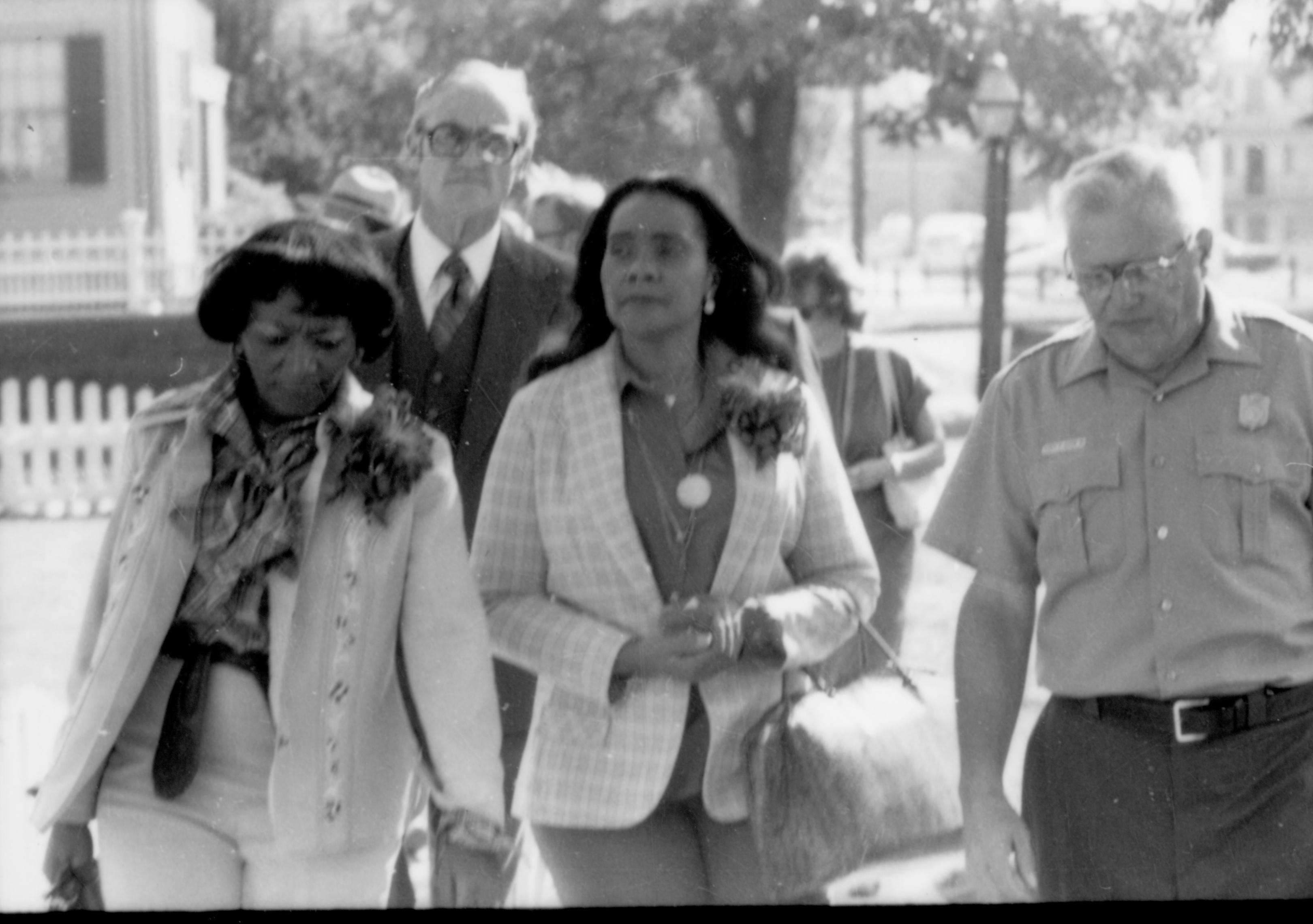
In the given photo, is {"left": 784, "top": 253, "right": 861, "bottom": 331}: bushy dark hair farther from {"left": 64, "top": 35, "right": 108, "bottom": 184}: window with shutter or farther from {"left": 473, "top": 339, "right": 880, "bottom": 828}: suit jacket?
{"left": 64, "top": 35, "right": 108, "bottom": 184}: window with shutter

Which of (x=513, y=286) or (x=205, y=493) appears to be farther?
(x=513, y=286)

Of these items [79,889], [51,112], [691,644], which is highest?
[51,112]

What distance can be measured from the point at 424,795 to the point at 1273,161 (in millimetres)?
1961

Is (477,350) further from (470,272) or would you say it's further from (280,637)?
(280,637)

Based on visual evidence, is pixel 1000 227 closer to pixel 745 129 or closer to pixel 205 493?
pixel 745 129

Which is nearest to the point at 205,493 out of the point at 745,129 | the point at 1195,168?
the point at 745,129

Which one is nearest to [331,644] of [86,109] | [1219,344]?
[86,109]

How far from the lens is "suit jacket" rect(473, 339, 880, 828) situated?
265 centimetres

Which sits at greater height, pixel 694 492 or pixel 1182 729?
pixel 694 492

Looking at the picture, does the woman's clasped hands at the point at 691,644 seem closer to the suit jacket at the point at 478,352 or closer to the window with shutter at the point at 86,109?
the suit jacket at the point at 478,352

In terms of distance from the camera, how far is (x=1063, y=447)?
2641mm

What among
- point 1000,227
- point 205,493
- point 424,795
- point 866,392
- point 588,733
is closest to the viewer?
point 205,493

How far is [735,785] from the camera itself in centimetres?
267

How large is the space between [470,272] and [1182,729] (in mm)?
1485
